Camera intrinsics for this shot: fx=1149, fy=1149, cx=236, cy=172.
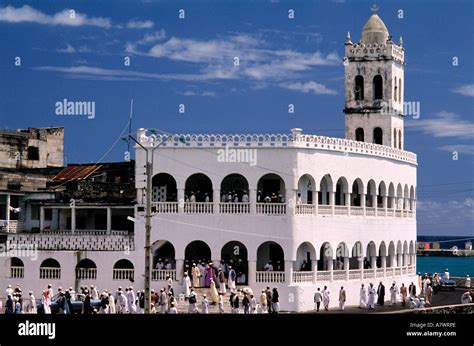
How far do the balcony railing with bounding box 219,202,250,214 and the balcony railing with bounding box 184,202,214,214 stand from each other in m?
0.45

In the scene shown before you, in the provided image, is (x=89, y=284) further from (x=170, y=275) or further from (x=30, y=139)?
(x=30, y=139)

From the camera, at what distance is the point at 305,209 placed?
155ft

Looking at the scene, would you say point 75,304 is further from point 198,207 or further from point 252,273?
point 252,273

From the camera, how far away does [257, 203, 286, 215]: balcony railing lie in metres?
46.3

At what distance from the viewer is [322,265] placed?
4994 centimetres

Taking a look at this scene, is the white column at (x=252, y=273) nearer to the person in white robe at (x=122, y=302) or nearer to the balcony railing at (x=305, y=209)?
the balcony railing at (x=305, y=209)

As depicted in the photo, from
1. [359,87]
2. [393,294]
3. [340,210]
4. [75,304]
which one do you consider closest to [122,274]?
Result: [75,304]

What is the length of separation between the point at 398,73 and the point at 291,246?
15113 mm

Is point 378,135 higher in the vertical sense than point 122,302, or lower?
higher

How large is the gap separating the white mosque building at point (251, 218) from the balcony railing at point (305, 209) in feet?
0.13

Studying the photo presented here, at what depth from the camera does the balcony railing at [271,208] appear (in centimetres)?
4628

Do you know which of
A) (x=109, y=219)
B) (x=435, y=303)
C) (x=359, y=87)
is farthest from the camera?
(x=359, y=87)

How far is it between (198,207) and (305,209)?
14.4 ft
